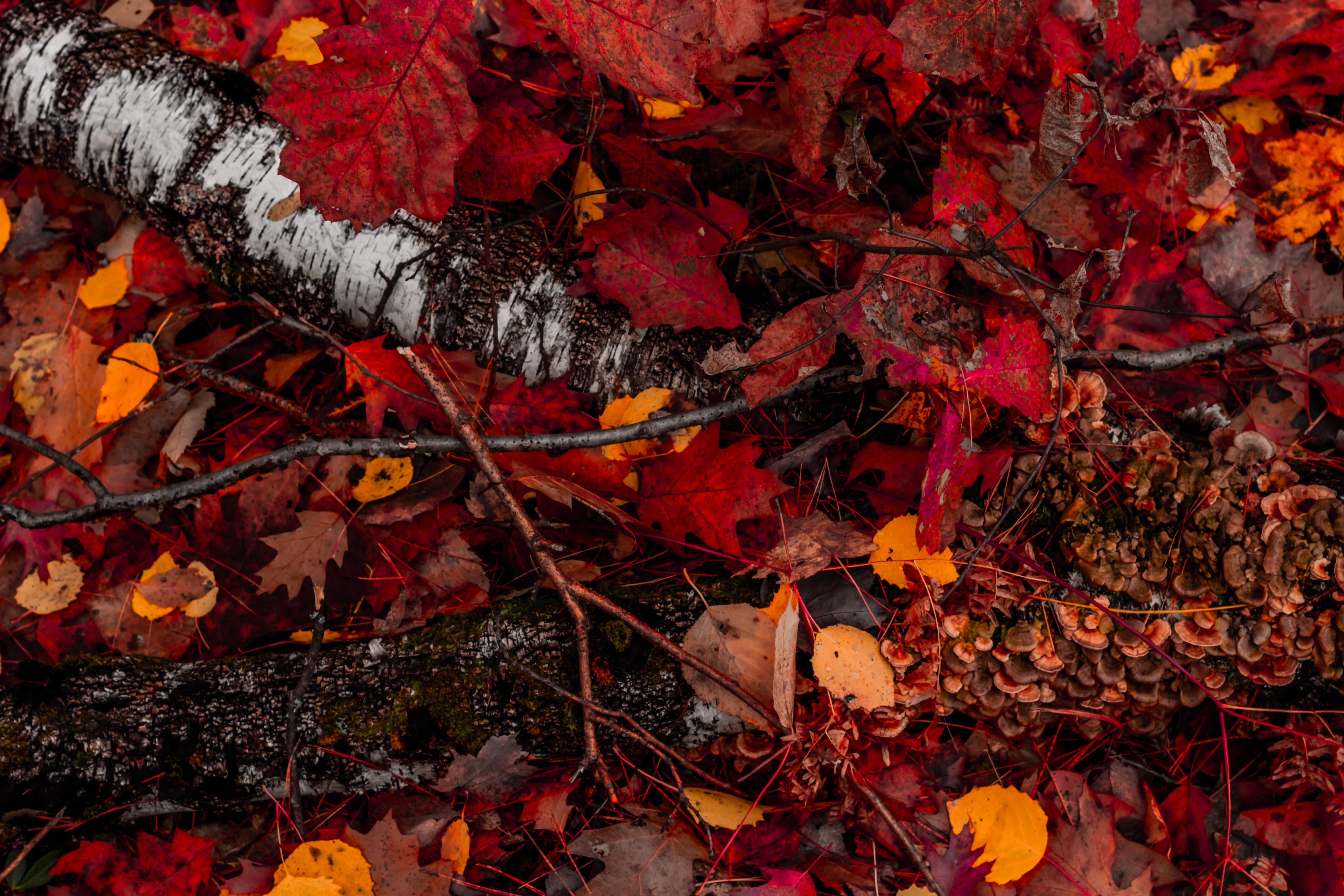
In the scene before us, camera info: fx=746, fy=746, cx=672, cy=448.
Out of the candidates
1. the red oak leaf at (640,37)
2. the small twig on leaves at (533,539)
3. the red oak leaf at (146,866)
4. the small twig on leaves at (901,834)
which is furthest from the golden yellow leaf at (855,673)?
the red oak leaf at (146,866)

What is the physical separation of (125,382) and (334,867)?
71.6 inches

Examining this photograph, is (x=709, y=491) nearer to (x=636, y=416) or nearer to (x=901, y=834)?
(x=636, y=416)

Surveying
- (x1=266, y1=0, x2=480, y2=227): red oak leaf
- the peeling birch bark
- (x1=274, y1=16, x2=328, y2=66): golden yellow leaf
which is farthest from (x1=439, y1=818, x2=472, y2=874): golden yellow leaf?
(x1=274, y1=16, x2=328, y2=66): golden yellow leaf

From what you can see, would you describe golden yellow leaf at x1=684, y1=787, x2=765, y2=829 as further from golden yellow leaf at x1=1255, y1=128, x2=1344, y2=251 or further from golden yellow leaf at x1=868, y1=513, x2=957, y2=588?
golden yellow leaf at x1=1255, y1=128, x2=1344, y2=251

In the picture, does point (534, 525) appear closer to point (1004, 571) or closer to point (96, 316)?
point (1004, 571)

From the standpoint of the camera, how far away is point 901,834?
1.98m

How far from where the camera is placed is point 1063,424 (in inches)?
80.0

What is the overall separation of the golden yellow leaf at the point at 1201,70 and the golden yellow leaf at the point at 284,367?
3272 mm

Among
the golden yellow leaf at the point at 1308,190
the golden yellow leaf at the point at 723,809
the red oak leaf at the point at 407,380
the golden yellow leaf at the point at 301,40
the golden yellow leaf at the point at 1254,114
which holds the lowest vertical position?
the golden yellow leaf at the point at 723,809

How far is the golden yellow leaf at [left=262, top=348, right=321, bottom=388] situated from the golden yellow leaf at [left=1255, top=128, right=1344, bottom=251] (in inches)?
135

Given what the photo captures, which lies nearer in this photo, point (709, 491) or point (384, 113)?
point (384, 113)

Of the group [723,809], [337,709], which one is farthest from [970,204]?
[337,709]

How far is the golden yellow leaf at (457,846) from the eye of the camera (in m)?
2.17

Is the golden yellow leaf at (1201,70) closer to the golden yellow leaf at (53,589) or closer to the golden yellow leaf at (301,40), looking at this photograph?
the golden yellow leaf at (301,40)
